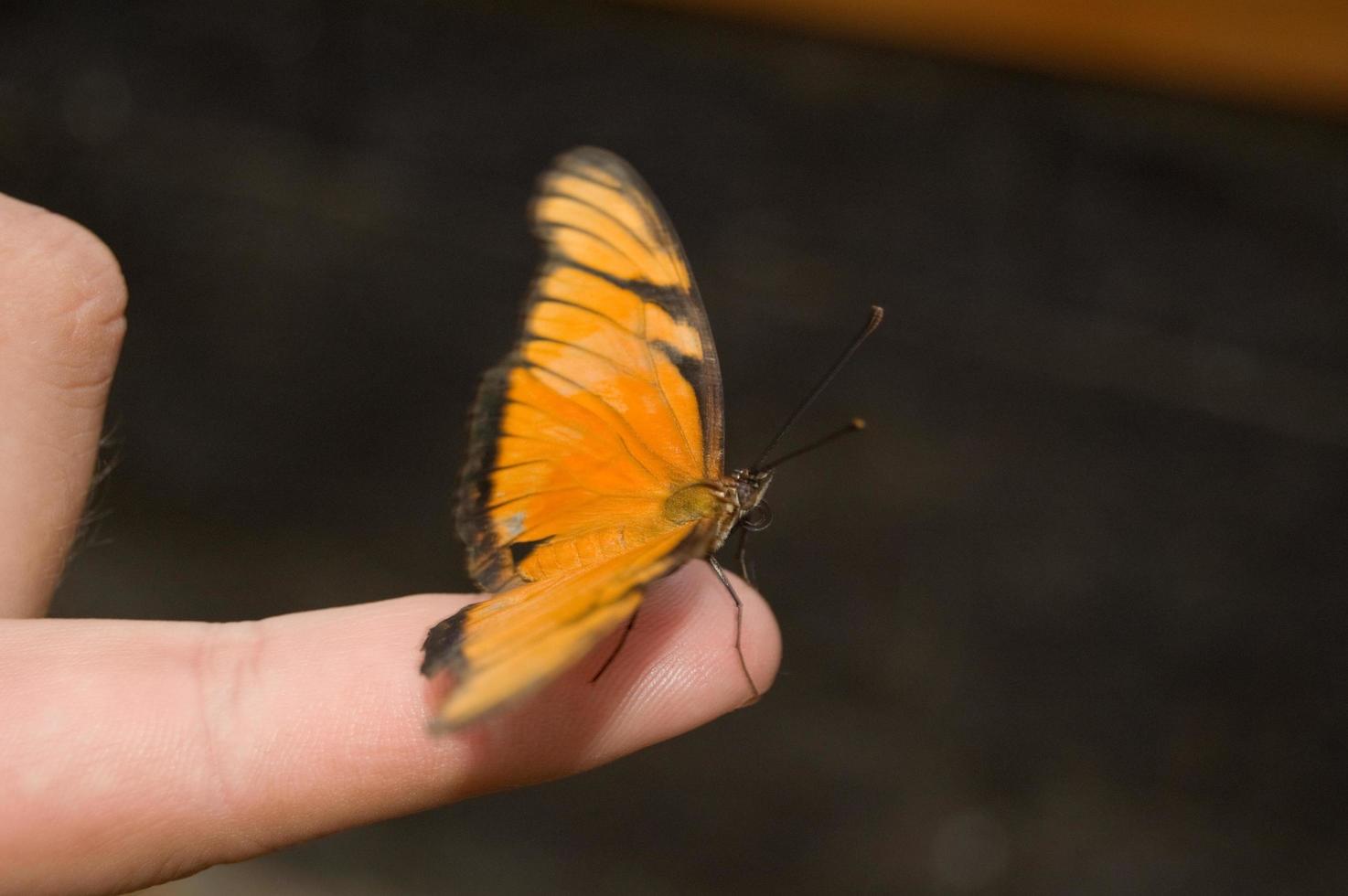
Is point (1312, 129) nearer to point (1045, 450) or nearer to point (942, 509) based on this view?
point (1045, 450)

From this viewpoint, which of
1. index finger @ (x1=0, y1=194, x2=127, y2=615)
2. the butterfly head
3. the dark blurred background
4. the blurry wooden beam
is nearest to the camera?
index finger @ (x1=0, y1=194, x2=127, y2=615)

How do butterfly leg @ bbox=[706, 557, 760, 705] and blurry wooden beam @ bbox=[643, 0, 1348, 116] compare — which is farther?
blurry wooden beam @ bbox=[643, 0, 1348, 116]

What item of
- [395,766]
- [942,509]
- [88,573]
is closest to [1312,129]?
[942,509]

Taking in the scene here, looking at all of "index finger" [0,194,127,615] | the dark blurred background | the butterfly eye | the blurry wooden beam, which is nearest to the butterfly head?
the butterfly eye

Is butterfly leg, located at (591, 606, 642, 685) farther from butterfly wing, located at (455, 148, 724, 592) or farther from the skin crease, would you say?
butterfly wing, located at (455, 148, 724, 592)

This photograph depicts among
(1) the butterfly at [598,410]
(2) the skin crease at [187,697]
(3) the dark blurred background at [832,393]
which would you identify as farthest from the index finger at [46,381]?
(3) the dark blurred background at [832,393]

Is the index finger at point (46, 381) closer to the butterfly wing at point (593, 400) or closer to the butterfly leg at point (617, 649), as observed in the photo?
the butterfly wing at point (593, 400)
